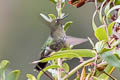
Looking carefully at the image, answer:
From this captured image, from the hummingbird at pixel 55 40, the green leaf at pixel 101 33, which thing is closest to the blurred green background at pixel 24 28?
the hummingbird at pixel 55 40

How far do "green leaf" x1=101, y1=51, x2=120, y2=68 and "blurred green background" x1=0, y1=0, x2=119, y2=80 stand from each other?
2634 mm

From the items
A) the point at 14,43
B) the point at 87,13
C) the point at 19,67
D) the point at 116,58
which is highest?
the point at 116,58

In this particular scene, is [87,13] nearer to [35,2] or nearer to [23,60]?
[35,2]

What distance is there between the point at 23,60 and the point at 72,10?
2.74 ft

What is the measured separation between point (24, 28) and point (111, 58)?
319 centimetres

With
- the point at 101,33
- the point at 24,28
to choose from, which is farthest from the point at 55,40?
the point at 24,28

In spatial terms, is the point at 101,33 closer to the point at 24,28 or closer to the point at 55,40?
the point at 55,40

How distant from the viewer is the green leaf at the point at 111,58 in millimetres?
573

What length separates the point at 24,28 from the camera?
3713mm

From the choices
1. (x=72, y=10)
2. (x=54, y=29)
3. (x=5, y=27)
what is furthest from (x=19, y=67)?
(x=54, y=29)

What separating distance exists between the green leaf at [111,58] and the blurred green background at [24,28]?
263cm

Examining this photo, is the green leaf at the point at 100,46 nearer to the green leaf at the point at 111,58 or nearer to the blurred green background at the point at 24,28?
the green leaf at the point at 111,58

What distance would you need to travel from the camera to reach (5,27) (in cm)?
377

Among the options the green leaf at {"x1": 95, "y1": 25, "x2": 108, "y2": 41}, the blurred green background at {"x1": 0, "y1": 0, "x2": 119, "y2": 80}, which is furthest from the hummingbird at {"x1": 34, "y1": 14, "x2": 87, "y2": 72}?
the blurred green background at {"x1": 0, "y1": 0, "x2": 119, "y2": 80}
